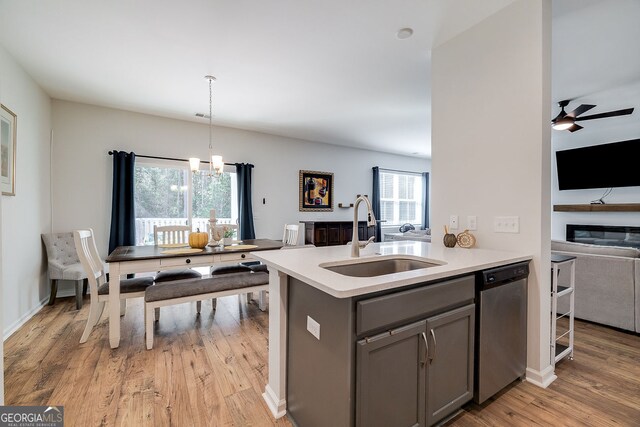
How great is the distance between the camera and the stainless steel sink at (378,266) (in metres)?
1.75

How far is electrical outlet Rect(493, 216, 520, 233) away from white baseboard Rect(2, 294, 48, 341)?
434cm

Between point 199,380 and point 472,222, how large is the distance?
2.40m

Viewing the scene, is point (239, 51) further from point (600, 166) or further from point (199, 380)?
point (600, 166)

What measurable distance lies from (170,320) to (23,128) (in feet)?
8.62

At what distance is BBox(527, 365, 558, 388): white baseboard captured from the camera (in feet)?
6.35

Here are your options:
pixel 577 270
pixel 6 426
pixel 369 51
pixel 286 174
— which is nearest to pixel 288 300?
pixel 6 426

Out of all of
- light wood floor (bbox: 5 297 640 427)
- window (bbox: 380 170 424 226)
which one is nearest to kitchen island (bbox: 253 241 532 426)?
light wood floor (bbox: 5 297 640 427)

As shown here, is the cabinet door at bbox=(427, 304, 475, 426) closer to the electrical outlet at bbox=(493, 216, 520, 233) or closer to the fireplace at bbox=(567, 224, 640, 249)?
the electrical outlet at bbox=(493, 216, 520, 233)

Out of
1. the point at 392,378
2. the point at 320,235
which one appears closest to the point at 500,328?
the point at 392,378

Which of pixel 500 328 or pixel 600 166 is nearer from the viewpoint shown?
pixel 500 328

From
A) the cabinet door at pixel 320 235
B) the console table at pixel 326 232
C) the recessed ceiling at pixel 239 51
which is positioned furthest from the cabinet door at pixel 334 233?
the recessed ceiling at pixel 239 51

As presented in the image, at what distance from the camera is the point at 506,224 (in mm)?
2137

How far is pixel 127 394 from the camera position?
1.87m

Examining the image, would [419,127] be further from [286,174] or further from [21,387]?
[21,387]
